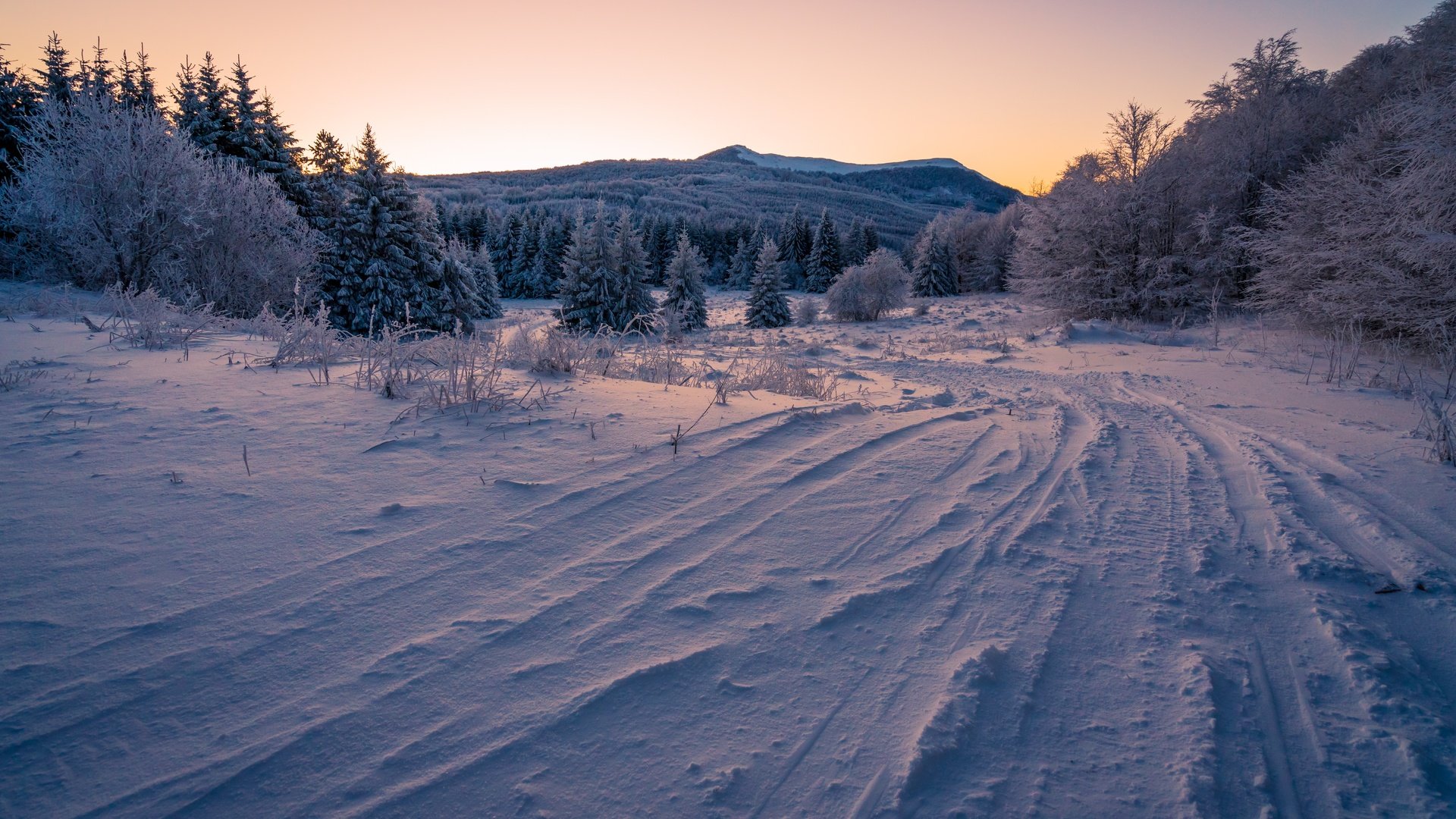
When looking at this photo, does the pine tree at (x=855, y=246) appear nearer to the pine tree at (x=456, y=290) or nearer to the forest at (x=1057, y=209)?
the forest at (x=1057, y=209)

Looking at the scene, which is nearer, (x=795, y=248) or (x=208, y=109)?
(x=208, y=109)

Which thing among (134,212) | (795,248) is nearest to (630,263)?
(134,212)

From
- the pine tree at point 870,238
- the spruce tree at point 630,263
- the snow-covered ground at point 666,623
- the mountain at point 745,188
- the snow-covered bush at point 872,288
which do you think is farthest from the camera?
the mountain at point 745,188

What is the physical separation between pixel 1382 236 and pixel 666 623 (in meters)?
13.3

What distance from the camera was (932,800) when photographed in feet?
4.66

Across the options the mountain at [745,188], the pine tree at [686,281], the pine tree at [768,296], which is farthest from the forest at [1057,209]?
the mountain at [745,188]

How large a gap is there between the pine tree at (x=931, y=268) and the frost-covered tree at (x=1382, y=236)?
98.9 feet

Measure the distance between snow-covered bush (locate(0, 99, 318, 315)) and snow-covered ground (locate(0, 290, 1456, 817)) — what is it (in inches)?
532

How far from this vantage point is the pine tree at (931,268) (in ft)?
140

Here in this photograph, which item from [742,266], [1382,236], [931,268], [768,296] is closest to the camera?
[1382,236]

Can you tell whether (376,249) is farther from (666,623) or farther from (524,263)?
(524,263)

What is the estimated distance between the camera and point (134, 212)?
1416cm

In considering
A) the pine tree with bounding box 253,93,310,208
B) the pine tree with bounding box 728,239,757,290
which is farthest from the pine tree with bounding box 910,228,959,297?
the pine tree with bounding box 253,93,310,208

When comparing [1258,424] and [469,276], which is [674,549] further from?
[469,276]
